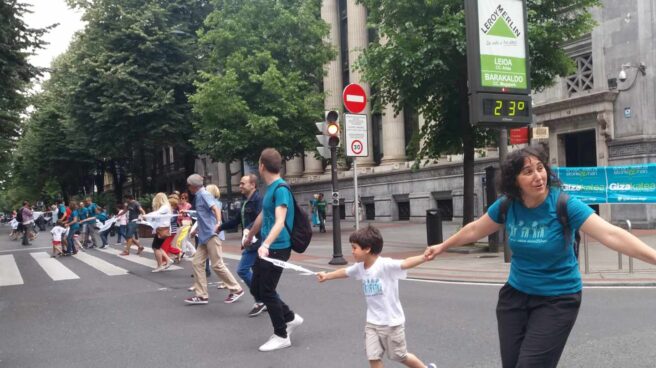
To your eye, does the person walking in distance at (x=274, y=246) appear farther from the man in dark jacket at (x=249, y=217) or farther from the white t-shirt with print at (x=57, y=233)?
the white t-shirt with print at (x=57, y=233)

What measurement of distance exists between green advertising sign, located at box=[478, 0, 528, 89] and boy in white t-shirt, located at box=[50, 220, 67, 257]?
45.2ft

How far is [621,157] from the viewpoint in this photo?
18.8 meters

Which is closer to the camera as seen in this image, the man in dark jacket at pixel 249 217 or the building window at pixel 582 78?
the man in dark jacket at pixel 249 217

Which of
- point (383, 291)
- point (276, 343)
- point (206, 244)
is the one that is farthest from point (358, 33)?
point (383, 291)

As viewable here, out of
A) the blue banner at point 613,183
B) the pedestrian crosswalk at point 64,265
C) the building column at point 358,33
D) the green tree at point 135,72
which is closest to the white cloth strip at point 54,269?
the pedestrian crosswalk at point 64,265

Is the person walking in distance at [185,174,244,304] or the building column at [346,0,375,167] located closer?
the person walking in distance at [185,174,244,304]

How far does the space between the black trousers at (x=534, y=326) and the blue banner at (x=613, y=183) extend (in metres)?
9.09

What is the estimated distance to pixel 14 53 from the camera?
1634 centimetres

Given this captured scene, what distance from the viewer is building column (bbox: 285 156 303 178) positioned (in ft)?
127

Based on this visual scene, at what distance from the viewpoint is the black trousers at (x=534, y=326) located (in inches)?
124

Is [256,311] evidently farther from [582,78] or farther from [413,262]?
[582,78]

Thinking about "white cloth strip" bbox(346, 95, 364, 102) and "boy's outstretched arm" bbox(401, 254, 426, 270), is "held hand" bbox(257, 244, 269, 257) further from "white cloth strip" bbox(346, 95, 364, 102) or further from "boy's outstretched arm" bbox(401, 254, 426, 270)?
"white cloth strip" bbox(346, 95, 364, 102)

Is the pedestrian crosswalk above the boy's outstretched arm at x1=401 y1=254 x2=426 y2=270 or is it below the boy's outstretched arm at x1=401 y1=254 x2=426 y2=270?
below

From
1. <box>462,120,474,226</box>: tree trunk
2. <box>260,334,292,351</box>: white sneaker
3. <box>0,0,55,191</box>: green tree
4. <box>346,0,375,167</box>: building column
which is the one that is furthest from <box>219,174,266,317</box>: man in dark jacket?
<box>346,0,375,167</box>: building column
